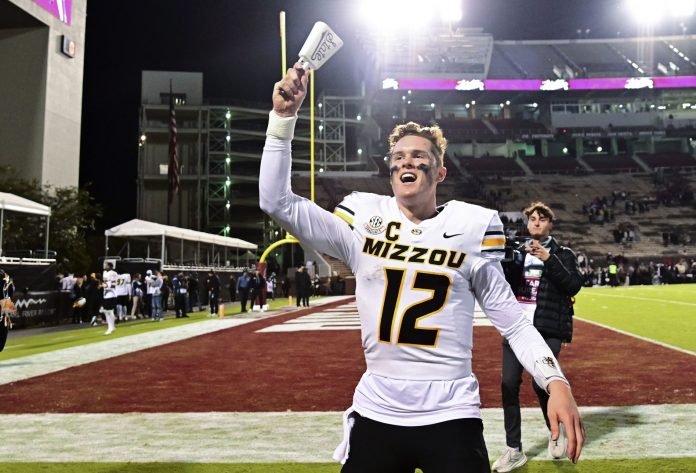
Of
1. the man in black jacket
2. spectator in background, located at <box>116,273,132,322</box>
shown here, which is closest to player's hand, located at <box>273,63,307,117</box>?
the man in black jacket

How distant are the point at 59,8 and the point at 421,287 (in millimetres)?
44110

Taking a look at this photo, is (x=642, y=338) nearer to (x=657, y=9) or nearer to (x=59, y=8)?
(x=59, y=8)

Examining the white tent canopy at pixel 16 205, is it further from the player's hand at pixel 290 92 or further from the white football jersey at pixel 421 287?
the white football jersey at pixel 421 287

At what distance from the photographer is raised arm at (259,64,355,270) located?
7.49 feet

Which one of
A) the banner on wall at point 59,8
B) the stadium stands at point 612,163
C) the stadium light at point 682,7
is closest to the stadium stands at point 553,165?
the stadium stands at point 612,163

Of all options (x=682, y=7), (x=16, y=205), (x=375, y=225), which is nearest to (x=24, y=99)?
(x=16, y=205)

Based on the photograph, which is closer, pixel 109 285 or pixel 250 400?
pixel 250 400

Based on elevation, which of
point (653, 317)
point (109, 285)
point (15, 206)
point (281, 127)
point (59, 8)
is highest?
point (59, 8)

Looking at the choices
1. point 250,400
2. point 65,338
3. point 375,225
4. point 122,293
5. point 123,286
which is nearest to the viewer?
point 375,225

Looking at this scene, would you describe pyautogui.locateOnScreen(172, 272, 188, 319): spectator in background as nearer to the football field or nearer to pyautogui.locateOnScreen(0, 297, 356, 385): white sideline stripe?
pyautogui.locateOnScreen(0, 297, 356, 385): white sideline stripe

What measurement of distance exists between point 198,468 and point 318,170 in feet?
213

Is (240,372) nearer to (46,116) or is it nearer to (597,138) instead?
(46,116)

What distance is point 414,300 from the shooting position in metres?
2.37

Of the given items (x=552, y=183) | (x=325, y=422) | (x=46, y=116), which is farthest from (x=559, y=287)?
(x=552, y=183)
